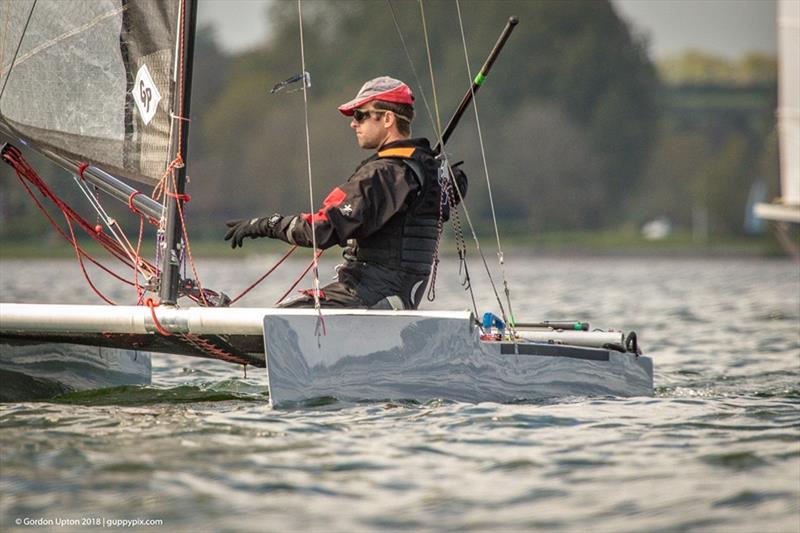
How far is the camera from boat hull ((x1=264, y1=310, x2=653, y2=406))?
665cm

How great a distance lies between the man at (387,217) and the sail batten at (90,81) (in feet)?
2.86

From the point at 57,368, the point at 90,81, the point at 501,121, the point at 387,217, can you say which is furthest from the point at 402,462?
the point at 501,121

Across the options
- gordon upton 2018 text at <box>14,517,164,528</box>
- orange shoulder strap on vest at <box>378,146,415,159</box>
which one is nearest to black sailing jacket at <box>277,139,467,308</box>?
orange shoulder strap on vest at <box>378,146,415,159</box>

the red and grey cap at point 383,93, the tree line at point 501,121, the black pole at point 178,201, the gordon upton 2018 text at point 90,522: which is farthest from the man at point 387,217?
the tree line at point 501,121

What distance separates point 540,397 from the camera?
7316 millimetres

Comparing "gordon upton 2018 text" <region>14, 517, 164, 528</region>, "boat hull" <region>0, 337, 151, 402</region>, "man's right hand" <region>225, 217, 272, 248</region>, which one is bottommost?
"gordon upton 2018 text" <region>14, 517, 164, 528</region>

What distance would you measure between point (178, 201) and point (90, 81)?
3.00ft

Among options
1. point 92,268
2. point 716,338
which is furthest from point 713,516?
point 92,268

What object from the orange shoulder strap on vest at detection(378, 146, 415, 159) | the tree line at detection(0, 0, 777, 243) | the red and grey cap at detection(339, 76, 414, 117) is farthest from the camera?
the tree line at detection(0, 0, 777, 243)

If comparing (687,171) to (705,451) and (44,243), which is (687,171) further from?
A: (705,451)

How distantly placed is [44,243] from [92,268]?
80.7ft

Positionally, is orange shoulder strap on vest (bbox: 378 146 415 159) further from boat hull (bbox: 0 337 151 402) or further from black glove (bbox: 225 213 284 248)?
boat hull (bbox: 0 337 151 402)

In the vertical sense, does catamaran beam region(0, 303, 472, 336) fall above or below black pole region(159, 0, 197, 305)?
below

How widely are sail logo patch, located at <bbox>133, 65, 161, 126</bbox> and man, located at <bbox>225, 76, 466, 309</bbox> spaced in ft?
2.73
